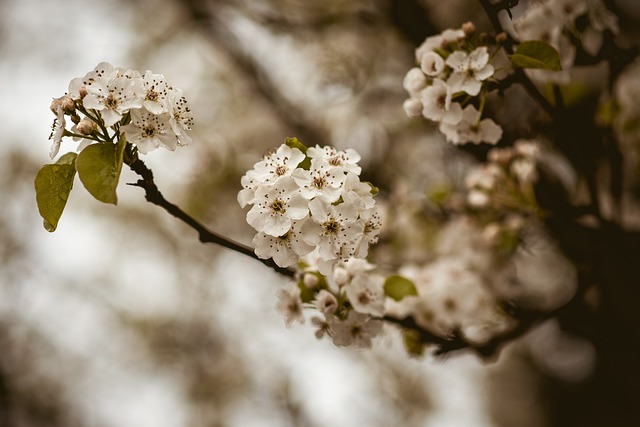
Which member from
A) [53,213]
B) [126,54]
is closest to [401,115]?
[126,54]

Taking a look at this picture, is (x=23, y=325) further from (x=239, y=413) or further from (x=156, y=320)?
(x=239, y=413)

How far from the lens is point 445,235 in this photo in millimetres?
2305

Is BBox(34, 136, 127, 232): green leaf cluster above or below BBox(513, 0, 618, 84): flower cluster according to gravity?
above

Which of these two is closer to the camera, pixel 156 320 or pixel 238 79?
pixel 238 79

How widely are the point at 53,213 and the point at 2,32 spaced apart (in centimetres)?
420

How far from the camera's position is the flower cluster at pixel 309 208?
92cm

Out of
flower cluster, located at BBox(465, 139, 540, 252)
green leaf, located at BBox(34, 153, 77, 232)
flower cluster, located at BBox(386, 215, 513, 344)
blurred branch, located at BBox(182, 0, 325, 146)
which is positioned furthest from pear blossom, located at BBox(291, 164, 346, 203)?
blurred branch, located at BBox(182, 0, 325, 146)

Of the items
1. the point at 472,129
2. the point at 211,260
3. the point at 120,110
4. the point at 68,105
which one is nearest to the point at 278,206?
the point at 120,110

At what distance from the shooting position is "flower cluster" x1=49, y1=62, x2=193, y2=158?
915 mm

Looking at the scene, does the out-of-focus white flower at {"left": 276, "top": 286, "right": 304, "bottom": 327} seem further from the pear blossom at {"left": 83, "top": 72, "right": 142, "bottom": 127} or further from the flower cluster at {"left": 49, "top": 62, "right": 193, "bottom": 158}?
the pear blossom at {"left": 83, "top": 72, "right": 142, "bottom": 127}

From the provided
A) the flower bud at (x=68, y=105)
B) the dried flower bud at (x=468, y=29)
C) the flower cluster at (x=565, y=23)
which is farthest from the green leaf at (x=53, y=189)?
the flower cluster at (x=565, y=23)

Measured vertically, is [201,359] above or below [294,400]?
above

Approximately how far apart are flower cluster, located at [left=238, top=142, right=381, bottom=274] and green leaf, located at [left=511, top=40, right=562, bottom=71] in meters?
0.41

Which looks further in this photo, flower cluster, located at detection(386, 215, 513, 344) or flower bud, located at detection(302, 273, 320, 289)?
flower cluster, located at detection(386, 215, 513, 344)
